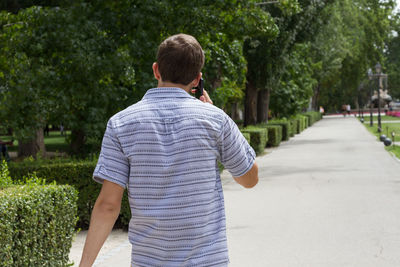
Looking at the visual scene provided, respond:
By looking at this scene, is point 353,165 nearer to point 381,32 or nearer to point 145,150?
point 145,150

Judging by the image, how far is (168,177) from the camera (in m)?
2.30

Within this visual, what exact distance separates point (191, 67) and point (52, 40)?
30.9 ft

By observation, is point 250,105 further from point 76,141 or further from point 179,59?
point 179,59

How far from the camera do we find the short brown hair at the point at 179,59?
7.60 ft

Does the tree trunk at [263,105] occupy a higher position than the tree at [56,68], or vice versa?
the tree at [56,68]

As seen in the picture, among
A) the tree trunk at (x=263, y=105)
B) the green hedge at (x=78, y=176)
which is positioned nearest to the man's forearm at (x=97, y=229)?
the green hedge at (x=78, y=176)

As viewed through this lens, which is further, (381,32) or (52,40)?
(381,32)

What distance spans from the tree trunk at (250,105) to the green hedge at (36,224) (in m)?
23.3

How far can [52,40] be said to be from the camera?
445 inches

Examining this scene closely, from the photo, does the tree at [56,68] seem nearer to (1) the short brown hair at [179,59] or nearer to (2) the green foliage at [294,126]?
(1) the short brown hair at [179,59]

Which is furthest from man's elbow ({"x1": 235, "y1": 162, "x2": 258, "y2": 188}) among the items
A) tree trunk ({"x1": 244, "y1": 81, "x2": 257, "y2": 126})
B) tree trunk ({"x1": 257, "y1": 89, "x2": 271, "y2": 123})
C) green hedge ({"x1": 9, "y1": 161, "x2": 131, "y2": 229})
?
tree trunk ({"x1": 257, "y1": 89, "x2": 271, "y2": 123})

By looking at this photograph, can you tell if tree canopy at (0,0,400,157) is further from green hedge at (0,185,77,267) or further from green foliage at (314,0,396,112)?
green foliage at (314,0,396,112)

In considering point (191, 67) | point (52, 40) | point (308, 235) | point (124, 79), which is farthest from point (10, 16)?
point (191, 67)

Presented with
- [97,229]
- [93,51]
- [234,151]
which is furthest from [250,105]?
[97,229]
